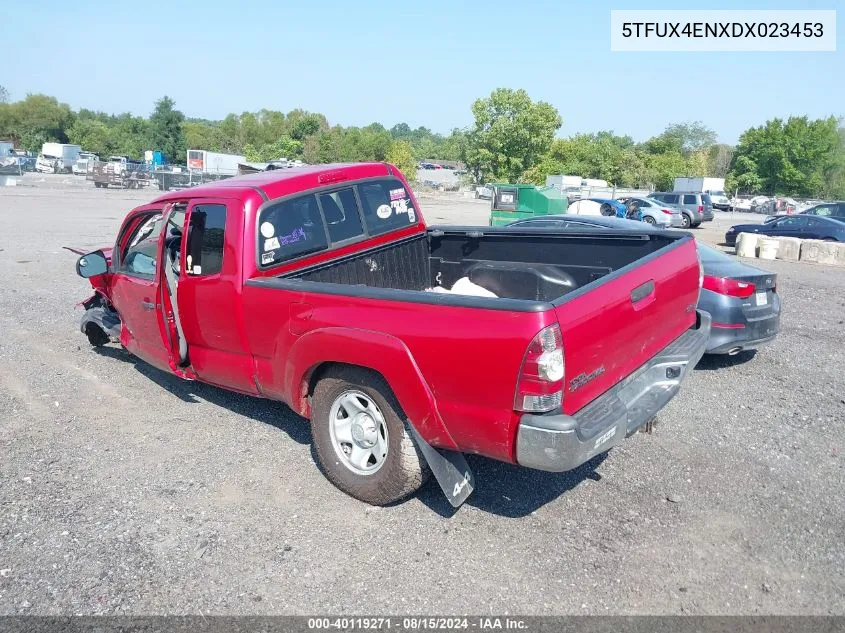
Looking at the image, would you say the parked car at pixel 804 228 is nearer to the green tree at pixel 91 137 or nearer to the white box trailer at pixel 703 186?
the white box trailer at pixel 703 186

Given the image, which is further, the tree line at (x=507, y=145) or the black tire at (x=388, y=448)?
the tree line at (x=507, y=145)

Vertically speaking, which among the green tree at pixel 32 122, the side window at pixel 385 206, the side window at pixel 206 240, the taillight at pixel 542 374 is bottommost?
the taillight at pixel 542 374

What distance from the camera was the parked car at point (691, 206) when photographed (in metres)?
32.3

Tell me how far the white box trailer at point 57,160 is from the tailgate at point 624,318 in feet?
216

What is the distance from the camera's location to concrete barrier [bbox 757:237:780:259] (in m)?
Result: 17.6

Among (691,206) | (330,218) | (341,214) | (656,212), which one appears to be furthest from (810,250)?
(691,206)

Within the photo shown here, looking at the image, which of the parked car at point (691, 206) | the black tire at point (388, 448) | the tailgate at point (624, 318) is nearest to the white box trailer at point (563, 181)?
the parked car at point (691, 206)

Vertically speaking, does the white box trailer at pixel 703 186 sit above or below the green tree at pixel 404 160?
below

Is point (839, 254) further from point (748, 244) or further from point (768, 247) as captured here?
point (748, 244)

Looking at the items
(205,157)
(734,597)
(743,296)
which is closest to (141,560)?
(734,597)

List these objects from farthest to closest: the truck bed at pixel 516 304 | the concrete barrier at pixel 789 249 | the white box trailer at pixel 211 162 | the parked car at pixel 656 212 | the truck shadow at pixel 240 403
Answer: the white box trailer at pixel 211 162 → the parked car at pixel 656 212 → the concrete barrier at pixel 789 249 → the truck shadow at pixel 240 403 → the truck bed at pixel 516 304

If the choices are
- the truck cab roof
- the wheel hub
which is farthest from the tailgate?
the truck cab roof

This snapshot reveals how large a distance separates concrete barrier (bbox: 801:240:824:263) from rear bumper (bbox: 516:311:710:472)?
48.3 feet

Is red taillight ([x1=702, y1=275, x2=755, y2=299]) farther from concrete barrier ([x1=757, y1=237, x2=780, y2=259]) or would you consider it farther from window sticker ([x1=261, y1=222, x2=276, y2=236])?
concrete barrier ([x1=757, y1=237, x2=780, y2=259])
